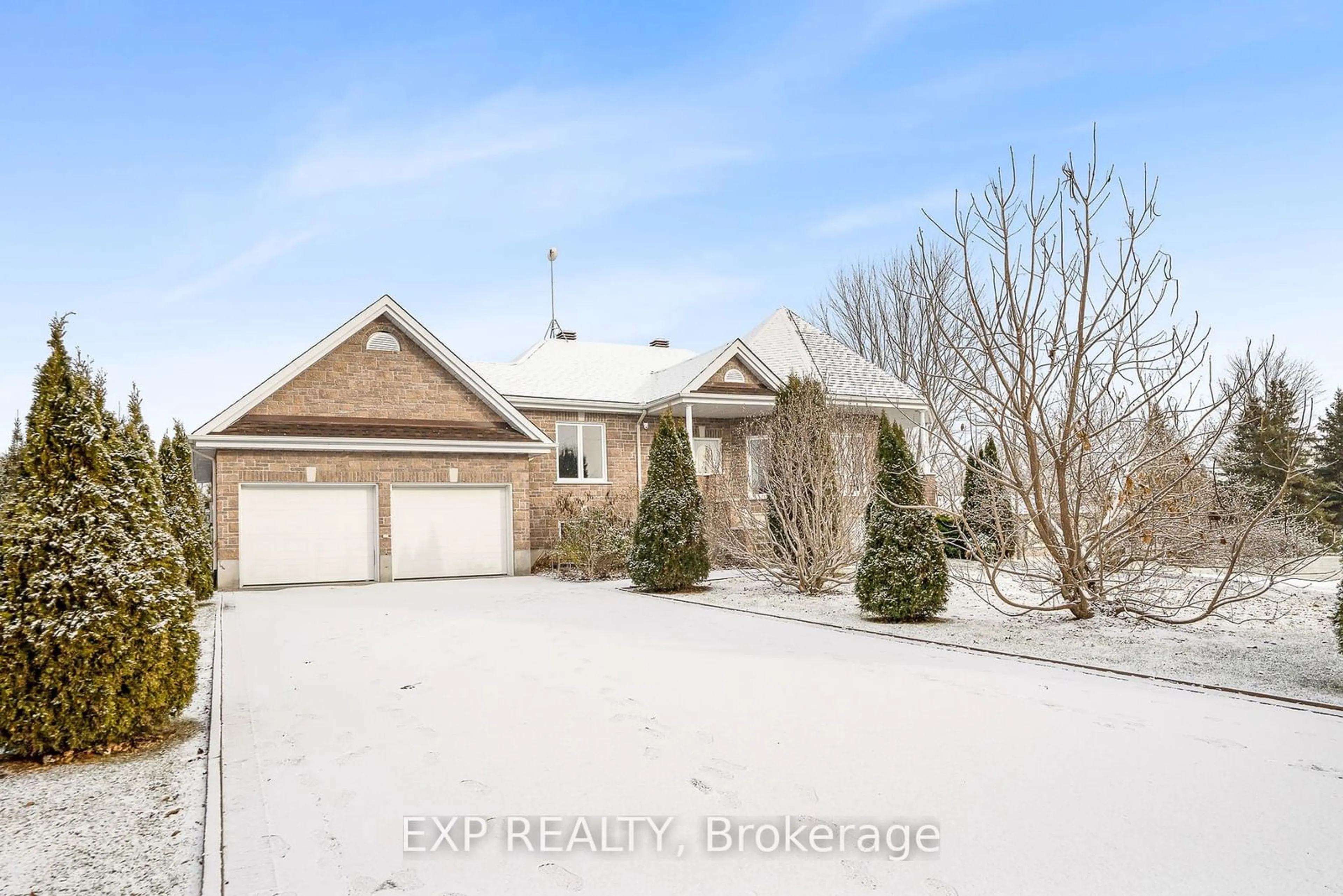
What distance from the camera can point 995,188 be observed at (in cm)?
891

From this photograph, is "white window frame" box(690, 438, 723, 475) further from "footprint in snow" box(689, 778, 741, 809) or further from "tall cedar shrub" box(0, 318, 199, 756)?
"footprint in snow" box(689, 778, 741, 809)

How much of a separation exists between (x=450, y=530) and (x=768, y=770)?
46.0ft

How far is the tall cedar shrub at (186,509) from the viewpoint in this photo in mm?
12992

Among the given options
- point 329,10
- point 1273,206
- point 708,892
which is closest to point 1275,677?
point 708,892

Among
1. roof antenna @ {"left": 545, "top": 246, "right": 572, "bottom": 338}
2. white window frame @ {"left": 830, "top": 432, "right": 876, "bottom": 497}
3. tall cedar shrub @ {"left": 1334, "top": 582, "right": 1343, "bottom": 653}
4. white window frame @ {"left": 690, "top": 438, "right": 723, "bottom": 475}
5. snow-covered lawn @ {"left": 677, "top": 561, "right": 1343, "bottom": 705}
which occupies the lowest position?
snow-covered lawn @ {"left": 677, "top": 561, "right": 1343, "bottom": 705}

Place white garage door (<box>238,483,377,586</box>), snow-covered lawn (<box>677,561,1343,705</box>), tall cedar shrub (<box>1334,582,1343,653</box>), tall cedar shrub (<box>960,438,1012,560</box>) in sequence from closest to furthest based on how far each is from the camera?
1. tall cedar shrub (<box>1334,582,1343,653</box>)
2. snow-covered lawn (<box>677,561,1343,705</box>)
3. tall cedar shrub (<box>960,438,1012,560</box>)
4. white garage door (<box>238,483,377,586</box>)

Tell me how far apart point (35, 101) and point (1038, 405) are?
13.4m

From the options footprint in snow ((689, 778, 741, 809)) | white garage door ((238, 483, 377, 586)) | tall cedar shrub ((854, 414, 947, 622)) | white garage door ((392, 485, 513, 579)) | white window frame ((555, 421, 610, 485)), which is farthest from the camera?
white window frame ((555, 421, 610, 485))

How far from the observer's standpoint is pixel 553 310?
2697cm

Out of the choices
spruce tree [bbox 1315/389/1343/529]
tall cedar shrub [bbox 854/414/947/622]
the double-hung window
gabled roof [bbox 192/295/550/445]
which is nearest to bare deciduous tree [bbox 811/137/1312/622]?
tall cedar shrub [bbox 854/414/947/622]

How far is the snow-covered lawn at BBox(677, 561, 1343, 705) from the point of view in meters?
6.89

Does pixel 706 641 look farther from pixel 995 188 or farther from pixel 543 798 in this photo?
pixel 995 188

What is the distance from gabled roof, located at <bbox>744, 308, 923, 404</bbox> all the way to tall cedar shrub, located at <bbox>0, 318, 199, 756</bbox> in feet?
56.9

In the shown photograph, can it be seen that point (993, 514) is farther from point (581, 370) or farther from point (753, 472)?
point (581, 370)
